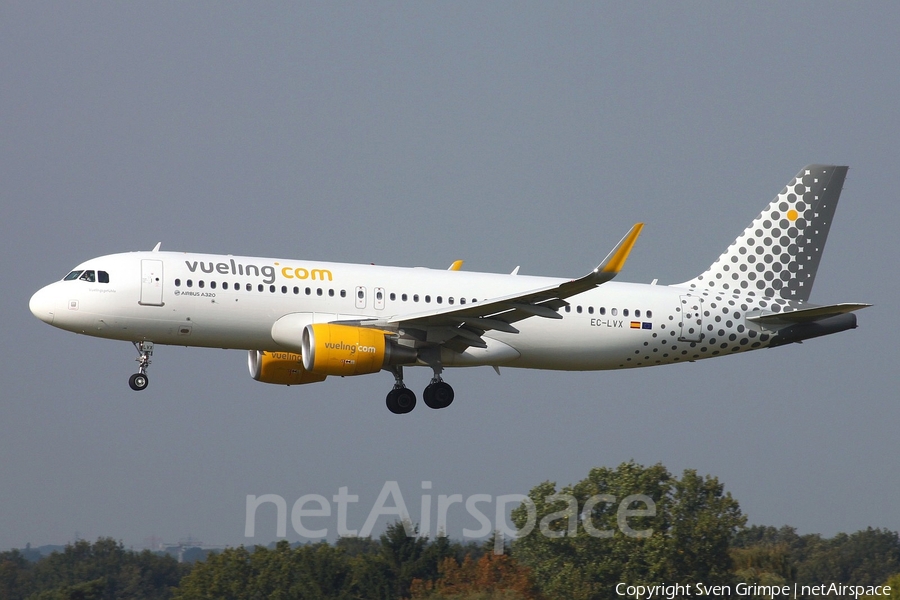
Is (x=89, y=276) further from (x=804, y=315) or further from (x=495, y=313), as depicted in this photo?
(x=804, y=315)

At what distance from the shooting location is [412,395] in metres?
35.7

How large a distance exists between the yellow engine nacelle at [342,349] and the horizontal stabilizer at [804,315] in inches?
492

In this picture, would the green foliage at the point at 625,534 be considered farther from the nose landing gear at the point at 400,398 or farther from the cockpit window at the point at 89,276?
the cockpit window at the point at 89,276

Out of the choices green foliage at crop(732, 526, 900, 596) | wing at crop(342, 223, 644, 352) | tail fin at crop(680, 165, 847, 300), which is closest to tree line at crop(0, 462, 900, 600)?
green foliage at crop(732, 526, 900, 596)

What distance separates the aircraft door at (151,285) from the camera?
32562 mm

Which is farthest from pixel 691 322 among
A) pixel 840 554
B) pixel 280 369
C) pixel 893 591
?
pixel 840 554

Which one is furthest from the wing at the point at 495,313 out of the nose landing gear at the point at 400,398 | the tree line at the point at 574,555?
the tree line at the point at 574,555

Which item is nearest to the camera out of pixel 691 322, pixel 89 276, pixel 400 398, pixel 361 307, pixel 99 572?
pixel 89 276

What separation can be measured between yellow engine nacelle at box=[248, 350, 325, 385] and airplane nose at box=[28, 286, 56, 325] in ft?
21.9

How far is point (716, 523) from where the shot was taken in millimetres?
68500

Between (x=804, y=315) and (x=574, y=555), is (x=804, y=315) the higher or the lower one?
the higher one

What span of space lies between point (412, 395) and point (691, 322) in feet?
29.4

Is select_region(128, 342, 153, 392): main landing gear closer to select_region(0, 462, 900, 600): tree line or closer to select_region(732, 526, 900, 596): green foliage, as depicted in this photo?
select_region(0, 462, 900, 600): tree line

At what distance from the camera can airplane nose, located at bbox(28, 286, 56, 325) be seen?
108 ft
